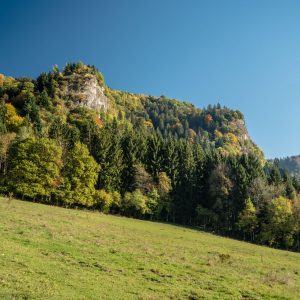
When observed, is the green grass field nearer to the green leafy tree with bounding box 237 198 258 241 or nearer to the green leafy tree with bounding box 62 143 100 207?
the green leafy tree with bounding box 62 143 100 207

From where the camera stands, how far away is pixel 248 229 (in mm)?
83062

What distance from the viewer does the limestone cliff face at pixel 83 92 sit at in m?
145

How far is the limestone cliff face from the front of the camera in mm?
145375

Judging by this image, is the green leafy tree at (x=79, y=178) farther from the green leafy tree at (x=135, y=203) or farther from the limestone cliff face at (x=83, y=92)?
the limestone cliff face at (x=83, y=92)

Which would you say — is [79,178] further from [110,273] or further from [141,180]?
[110,273]

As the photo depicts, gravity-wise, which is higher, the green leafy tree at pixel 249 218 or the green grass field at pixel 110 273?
the green leafy tree at pixel 249 218

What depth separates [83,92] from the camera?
497 ft

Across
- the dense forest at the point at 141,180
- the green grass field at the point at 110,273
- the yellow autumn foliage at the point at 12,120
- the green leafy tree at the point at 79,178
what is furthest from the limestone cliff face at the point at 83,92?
the green grass field at the point at 110,273

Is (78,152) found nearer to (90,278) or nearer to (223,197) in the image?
(223,197)

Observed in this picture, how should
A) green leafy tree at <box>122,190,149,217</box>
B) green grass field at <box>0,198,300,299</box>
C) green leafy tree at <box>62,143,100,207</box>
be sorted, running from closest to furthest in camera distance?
green grass field at <box>0,198,300,299</box>, green leafy tree at <box>62,143,100,207</box>, green leafy tree at <box>122,190,149,217</box>

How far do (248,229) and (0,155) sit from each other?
66.3 m

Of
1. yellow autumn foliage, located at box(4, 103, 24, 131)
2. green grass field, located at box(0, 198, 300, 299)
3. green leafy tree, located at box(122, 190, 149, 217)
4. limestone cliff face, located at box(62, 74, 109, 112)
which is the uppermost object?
limestone cliff face, located at box(62, 74, 109, 112)

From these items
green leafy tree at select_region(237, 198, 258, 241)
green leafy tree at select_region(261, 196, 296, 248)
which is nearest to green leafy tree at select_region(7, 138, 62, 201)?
green leafy tree at select_region(237, 198, 258, 241)

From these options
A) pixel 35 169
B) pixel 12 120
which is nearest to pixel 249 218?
pixel 35 169
